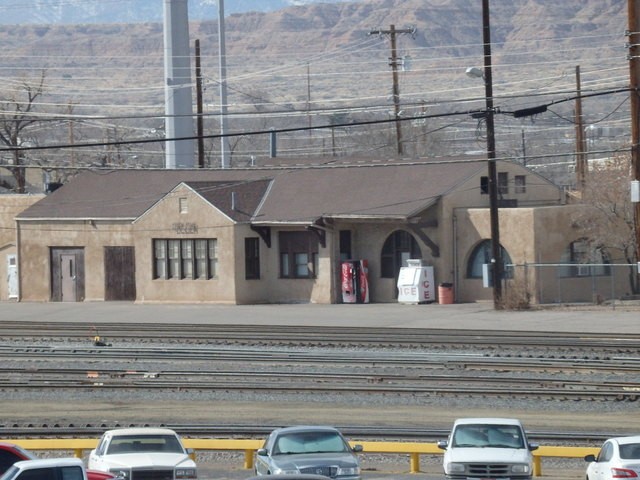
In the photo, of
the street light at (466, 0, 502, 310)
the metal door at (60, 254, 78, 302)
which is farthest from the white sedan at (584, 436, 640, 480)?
the metal door at (60, 254, 78, 302)

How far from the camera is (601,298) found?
4503 centimetres

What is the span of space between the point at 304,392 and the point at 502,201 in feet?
84.3

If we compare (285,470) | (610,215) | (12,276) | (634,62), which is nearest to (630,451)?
(285,470)

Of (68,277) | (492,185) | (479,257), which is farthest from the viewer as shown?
(68,277)

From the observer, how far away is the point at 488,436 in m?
17.8

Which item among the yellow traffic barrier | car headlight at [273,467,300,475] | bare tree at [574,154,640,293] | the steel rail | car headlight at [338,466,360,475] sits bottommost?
the yellow traffic barrier

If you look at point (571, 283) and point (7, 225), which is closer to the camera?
point (571, 283)

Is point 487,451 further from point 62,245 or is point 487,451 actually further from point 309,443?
point 62,245

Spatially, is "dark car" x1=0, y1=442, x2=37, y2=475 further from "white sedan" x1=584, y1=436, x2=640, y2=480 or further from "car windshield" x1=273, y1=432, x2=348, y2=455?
"white sedan" x1=584, y1=436, x2=640, y2=480

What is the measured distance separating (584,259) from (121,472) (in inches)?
1301

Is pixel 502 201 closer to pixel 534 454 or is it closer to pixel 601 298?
pixel 601 298

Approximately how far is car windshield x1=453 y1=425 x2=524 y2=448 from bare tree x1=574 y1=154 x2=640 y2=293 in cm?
2843

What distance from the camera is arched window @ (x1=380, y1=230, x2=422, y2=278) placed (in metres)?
48.5

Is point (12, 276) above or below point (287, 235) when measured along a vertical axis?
below
